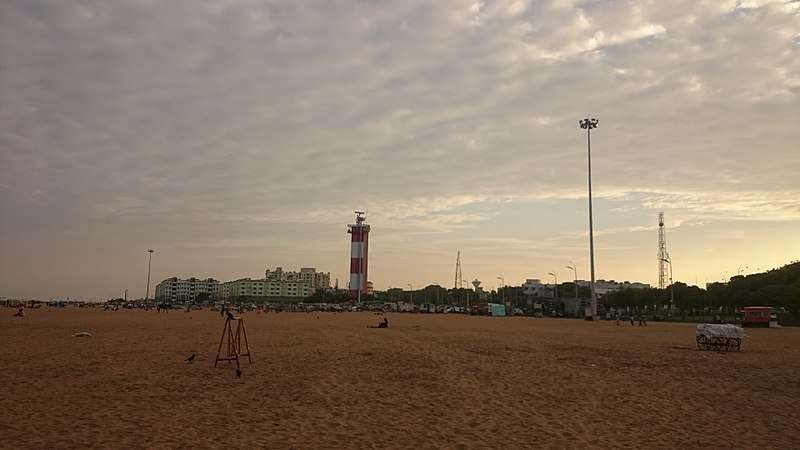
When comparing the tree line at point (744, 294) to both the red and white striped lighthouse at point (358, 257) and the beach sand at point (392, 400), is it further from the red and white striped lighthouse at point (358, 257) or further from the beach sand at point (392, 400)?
the red and white striped lighthouse at point (358, 257)

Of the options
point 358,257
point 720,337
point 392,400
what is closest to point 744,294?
point 720,337

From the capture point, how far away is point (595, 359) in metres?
23.7

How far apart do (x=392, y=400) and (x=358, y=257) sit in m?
181

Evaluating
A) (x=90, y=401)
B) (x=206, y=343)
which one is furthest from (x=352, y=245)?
(x=90, y=401)

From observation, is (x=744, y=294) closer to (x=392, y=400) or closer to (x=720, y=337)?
(x=720, y=337)

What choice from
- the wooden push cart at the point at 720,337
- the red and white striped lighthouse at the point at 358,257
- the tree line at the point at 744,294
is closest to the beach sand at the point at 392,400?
the wooden push cart at the point at 720,337

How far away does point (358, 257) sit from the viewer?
7672 inches

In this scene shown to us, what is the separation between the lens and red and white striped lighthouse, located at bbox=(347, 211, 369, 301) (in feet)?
631

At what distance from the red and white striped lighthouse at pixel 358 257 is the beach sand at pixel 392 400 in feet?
549

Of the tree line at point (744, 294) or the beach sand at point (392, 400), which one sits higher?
the tree line at point (744, 294)

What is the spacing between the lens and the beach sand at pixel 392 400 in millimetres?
10773

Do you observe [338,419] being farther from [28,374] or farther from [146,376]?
[28,374]

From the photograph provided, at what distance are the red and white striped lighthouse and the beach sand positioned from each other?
16741 cm

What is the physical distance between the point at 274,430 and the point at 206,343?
1904 cm
